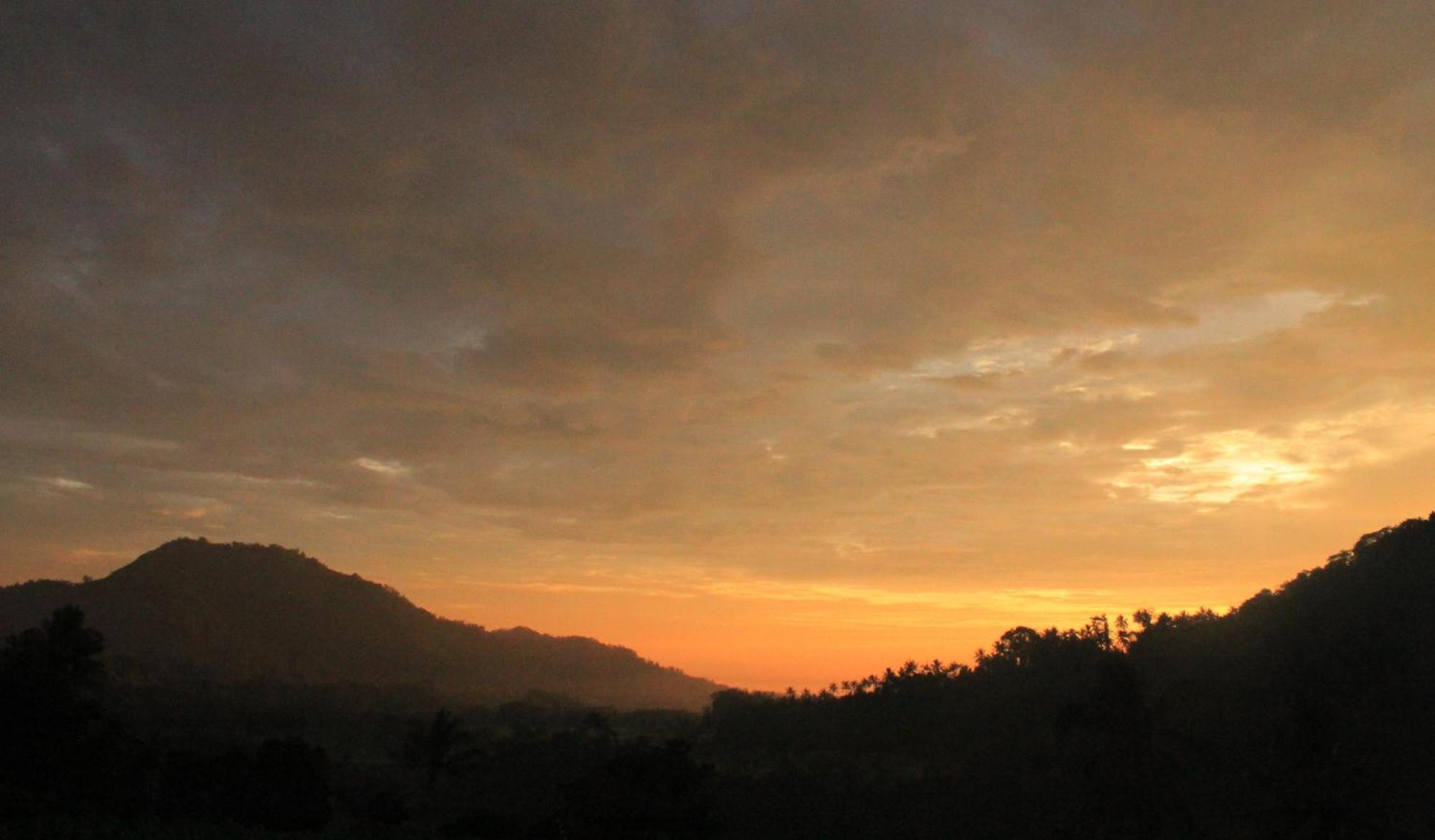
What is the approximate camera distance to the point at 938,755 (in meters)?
64.1

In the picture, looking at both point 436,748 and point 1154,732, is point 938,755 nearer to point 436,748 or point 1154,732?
point 1154,732

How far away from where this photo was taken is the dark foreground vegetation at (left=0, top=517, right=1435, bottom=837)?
3419 centimetres

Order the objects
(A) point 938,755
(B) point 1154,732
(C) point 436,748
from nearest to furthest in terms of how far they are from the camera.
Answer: (B) point 1154,732, (A) point 938,755, (C) point 436,748

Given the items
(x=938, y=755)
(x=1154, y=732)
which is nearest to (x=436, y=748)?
(x=938, y=755)

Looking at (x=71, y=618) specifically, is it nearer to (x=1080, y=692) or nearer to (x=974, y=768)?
(x=974, y=768)

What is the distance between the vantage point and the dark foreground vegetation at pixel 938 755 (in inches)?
1346

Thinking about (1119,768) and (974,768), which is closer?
(1119,768)

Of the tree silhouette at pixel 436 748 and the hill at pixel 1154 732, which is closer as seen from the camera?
the hill at pixel 1154 732

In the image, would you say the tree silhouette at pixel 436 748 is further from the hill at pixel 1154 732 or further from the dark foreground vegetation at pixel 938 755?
the hill at pixel 1154 732

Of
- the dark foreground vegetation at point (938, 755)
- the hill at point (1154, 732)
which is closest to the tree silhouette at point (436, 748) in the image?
the dark foreground vegetation at point (938, 755)

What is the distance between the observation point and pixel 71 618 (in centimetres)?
4766

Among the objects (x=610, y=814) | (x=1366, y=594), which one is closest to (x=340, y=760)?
(x=610, y=814)

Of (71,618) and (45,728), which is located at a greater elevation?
(71,618)

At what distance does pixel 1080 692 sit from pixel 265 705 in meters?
102
